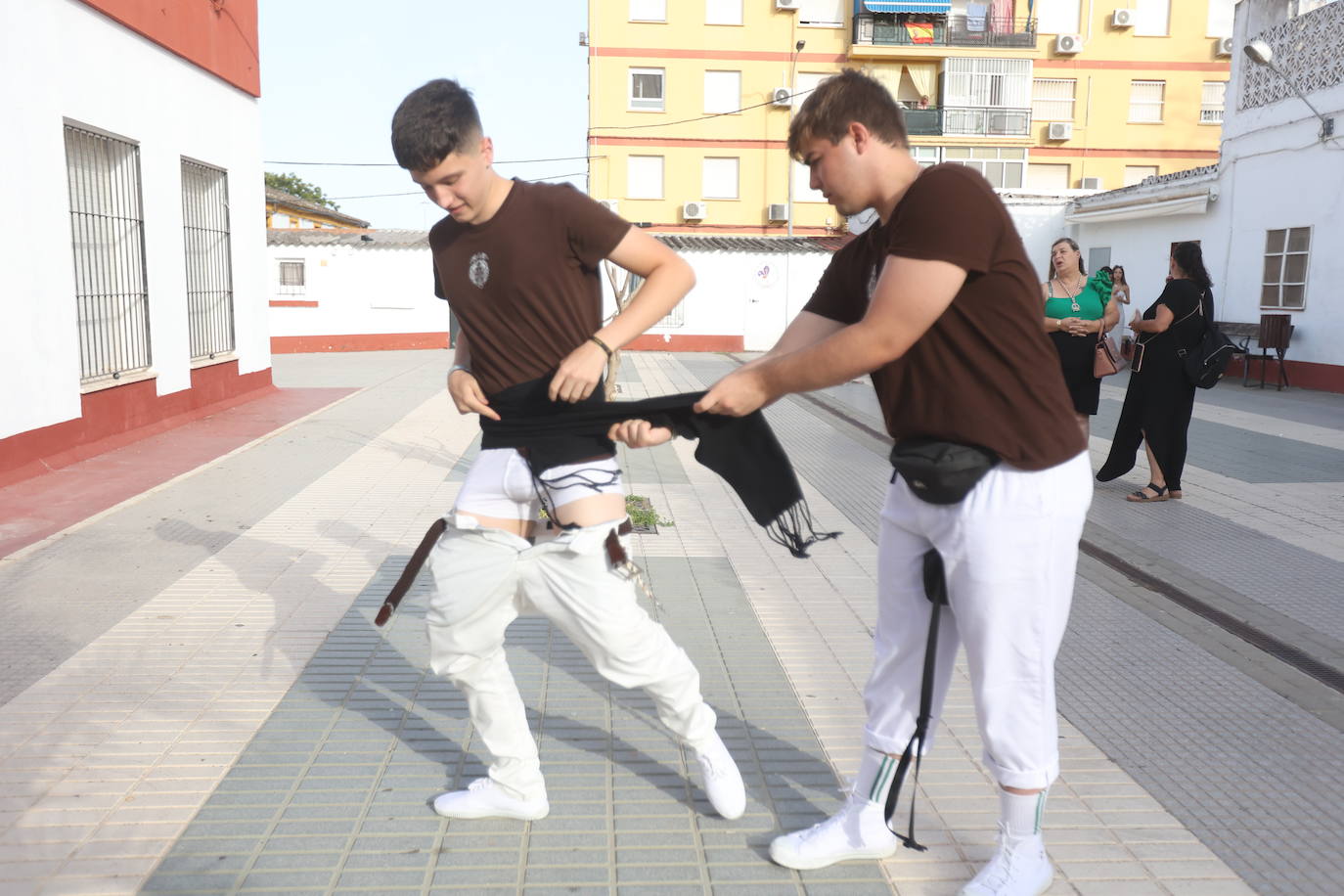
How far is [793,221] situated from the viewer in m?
38.3

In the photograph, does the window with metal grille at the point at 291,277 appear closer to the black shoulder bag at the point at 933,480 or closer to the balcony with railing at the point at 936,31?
the balcony with railing at the point at 936,31

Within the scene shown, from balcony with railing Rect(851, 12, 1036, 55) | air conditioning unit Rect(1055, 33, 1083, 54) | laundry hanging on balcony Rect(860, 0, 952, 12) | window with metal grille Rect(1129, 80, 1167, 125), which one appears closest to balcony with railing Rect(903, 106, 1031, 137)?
balcony with railing Rect(851, 12, 1036, 55)

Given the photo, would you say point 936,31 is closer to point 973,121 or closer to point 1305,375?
point 973,121

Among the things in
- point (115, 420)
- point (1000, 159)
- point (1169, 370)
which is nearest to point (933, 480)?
point (1169, 370)

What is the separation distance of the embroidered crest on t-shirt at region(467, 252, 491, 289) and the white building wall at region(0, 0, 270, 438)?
6.57 m

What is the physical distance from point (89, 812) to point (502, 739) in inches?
46.0

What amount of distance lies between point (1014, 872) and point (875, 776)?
385 millimetres

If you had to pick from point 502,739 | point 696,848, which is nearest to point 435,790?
point 502,739

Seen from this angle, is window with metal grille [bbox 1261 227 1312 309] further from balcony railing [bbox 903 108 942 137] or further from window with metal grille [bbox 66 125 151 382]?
balcony railing [bbox 903 108 942 137]

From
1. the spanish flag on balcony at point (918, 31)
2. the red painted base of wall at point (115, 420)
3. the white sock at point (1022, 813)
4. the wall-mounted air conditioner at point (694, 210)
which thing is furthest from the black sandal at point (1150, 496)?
the spanish flag on balcony at point (918, 31)

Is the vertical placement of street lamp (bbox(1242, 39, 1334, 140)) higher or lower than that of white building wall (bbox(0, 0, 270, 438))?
higher

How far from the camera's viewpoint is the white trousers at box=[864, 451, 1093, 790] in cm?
245

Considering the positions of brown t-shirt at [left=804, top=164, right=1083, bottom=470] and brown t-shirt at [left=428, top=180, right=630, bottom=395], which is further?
brown t-shirt at [left=428, top=180, right=630, bottom=395]

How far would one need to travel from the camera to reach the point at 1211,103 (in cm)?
3959
